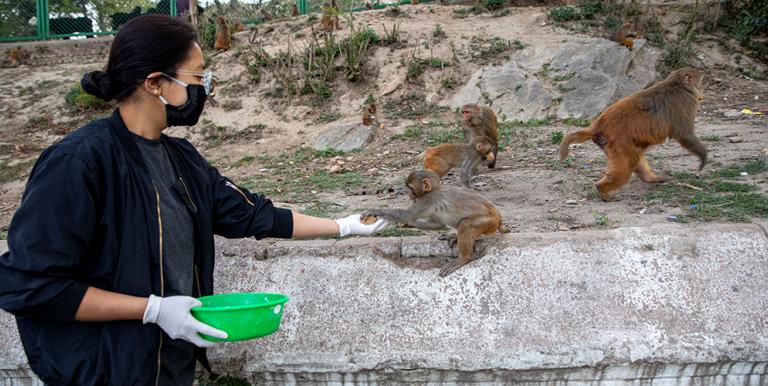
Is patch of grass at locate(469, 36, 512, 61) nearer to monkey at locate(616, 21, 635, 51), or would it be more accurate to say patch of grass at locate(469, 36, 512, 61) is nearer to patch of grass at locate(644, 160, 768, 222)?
monkey at locate(616, 21, 635, 51)

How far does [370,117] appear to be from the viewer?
10242mm

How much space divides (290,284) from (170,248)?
1.94 meters

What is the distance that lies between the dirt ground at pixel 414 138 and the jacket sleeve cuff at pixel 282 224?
2.01 metres

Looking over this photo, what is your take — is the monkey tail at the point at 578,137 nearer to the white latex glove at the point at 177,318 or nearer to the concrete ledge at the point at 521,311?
the concrete ledge at the point at 521,311

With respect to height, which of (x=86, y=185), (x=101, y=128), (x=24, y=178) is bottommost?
(x=24, y=178)

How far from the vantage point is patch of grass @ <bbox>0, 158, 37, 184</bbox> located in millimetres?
10320

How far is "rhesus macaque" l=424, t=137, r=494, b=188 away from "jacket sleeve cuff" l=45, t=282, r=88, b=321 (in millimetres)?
5617

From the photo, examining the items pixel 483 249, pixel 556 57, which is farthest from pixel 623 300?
pixel 556 57

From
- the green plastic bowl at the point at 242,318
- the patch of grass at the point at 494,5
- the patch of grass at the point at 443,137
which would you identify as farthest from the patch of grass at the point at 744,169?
the patch of grass at the point at 494,5

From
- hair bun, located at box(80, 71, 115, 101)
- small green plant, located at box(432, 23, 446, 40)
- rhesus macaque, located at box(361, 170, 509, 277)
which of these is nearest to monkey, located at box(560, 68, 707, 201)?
rhesus macaque, located at box(361, 170, 509, 277)

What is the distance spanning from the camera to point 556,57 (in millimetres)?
11672

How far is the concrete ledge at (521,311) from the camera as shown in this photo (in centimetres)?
399

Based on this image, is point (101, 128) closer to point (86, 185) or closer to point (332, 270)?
point (86, 185)

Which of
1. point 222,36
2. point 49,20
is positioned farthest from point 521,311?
point 49,20
